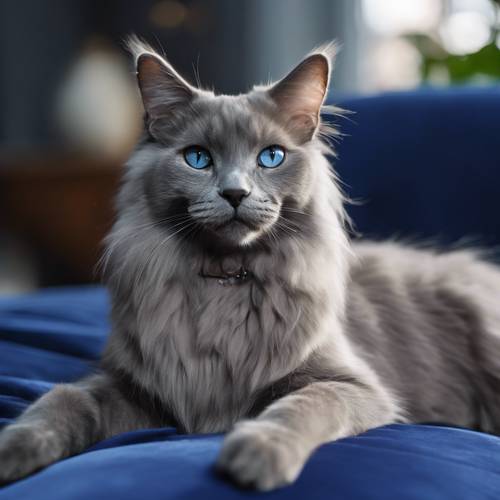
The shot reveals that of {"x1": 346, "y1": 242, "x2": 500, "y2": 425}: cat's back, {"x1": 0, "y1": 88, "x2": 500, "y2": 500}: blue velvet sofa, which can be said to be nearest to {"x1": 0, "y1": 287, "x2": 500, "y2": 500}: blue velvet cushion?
{"x1": 0, "y1": 88, "x2": 500, "y2": 500}: blue velvet sofa

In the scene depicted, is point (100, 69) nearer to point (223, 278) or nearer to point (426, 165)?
point (426, 165)

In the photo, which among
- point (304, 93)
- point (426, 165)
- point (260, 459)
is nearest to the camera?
point (260, 459)

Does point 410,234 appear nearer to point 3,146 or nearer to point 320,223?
point 320,223

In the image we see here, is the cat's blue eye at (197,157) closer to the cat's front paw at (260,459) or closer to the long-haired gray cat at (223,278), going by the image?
the long-haired gray cat at (223,278)

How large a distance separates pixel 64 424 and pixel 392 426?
0.61m

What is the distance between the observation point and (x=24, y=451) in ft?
3.83

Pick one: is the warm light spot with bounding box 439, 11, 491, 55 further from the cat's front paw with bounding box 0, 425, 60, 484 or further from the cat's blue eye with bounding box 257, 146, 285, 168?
the cat's front paw with bounding box 0, 425, 60, 484

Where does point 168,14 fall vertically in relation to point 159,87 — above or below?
above

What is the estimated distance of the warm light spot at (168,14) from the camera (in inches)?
191

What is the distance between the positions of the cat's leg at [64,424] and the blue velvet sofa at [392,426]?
5cm

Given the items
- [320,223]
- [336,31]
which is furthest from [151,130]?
[336,31]

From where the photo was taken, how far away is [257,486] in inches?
39.0

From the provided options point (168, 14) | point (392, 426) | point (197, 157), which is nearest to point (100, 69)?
point (168, 14)

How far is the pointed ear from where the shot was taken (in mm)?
1460
